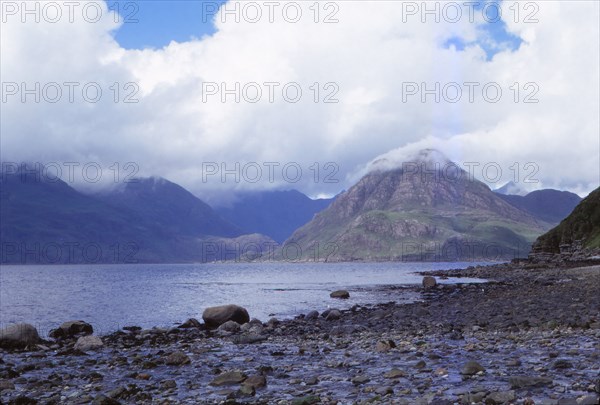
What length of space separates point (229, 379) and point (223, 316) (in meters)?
27.0

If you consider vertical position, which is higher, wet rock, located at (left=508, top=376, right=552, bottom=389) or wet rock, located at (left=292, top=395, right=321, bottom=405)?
wet rock, located at (left=508, top=376, right=552, bottom=389)

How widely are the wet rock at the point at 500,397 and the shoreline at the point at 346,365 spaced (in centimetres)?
3

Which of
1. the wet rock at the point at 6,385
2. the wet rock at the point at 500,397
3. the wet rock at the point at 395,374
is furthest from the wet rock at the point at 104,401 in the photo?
the wet rock at the point at 500,397

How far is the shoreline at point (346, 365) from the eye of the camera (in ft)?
52.3

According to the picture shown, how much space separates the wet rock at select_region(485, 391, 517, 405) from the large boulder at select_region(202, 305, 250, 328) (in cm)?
3397

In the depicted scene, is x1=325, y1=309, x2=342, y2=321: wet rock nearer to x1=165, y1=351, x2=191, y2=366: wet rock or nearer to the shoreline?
the shoreline

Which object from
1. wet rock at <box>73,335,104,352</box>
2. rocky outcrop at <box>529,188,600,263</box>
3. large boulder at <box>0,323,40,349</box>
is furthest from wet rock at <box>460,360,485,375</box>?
rocky outcrop at <box>529,188,600,263</box>

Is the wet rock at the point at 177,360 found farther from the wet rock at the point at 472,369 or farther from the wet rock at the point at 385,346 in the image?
the wet rock at the point at 472,369

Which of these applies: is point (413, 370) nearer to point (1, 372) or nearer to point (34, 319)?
point (1, 372)

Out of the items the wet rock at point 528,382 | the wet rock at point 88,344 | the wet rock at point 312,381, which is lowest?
the wet rock at point 88,344

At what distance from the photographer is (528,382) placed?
50.9 ft

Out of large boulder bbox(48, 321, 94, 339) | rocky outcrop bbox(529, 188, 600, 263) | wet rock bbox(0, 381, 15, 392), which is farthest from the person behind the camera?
rocky outcrop bbox(529, 188, 600, 263)

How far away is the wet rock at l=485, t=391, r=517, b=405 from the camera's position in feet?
44.8

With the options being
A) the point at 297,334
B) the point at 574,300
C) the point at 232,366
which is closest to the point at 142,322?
the point at 297,334
